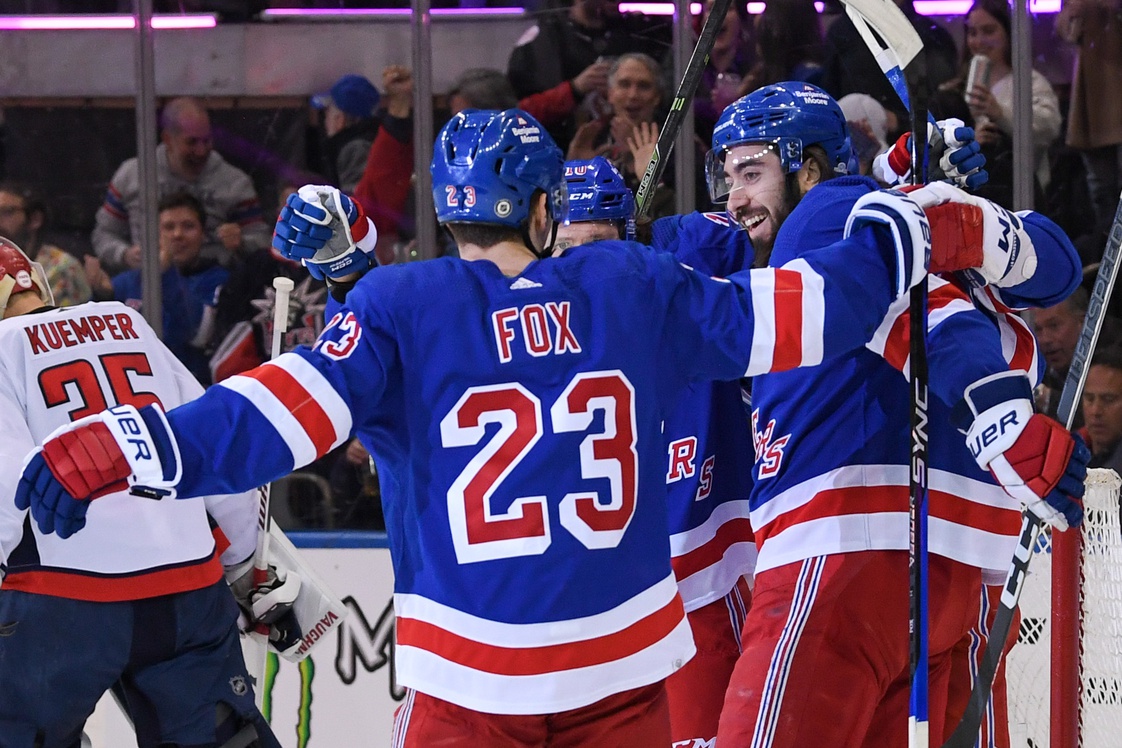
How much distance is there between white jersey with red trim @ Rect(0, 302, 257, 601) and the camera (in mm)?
3025

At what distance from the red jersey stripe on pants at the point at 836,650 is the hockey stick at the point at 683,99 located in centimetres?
117

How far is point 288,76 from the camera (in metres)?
5.10

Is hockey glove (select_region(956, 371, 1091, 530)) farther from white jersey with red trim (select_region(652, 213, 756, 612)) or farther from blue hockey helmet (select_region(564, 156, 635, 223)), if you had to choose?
blue hockey helmet (select_region(564, 156, 635, 223))

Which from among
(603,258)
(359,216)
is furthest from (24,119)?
(603,258)

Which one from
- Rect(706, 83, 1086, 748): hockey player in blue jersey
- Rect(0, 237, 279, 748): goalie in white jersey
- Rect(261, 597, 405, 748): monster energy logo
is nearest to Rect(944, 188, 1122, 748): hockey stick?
Rect(706, 83, 1086, 748): hockey player in blue jersey

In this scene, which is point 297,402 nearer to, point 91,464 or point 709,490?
point 91,464

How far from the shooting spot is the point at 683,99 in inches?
126

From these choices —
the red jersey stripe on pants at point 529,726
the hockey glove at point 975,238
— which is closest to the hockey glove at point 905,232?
the hockey glove at point 975,238

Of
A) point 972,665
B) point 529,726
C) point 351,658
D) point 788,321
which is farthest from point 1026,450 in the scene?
point 351,658

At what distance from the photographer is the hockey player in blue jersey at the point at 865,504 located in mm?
2256

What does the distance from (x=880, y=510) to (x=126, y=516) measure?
1597 millimetres

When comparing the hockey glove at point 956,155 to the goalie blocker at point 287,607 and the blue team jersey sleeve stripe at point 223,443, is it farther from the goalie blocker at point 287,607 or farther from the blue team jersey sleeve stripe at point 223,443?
the goalie blocker at point 287,607

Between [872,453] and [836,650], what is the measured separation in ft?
1.06

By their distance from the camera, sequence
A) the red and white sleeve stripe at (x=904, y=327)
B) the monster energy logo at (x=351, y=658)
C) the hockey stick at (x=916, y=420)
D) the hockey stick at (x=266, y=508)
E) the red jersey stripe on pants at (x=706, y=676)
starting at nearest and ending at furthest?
the hockey stick at (x=916, y=420), the red and white sleeve stripe at (x=904, y=327), the red jersey stripe on pants at (x=706, y=676), the hockey stick at (x=266, y=508), the monster energy logo at (x=351, y=658)
